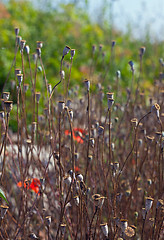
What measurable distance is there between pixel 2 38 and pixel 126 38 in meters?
4.35

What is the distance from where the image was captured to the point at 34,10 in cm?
673

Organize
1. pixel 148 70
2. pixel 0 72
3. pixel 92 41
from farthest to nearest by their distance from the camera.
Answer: pixel 148 70 → pixel 92 41 → pixel 0 72

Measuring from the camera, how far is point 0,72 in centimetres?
433

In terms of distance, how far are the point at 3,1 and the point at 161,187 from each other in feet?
21.2

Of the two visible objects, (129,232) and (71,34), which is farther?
(71,34)

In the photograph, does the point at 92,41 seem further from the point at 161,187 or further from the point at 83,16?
the point at 161,187

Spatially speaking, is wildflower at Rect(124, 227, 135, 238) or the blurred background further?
the blurred background

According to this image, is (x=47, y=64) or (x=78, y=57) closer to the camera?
(x=47, y=64)

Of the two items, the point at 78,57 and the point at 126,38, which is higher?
the point at 126,38

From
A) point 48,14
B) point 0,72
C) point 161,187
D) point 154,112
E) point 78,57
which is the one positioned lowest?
point 161,187

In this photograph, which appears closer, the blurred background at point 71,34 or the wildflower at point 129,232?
the wildflower at point 129,232

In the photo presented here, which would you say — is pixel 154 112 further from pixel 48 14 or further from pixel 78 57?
pixel 48 14

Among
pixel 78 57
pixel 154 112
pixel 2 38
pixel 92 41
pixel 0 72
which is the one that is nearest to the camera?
pixel 154 112

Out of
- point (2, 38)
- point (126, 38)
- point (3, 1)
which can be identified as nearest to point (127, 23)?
point (126, 38)
